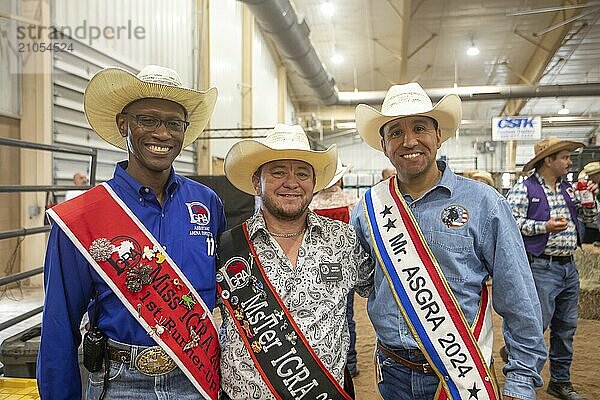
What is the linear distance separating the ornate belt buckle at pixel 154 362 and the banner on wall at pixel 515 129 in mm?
13147

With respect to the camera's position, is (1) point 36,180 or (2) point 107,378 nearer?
(2) point 107,378

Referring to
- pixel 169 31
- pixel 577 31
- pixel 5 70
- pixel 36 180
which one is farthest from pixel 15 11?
pixel 577 31

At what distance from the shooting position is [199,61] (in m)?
9.50

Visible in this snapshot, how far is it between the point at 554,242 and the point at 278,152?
7.85 ft

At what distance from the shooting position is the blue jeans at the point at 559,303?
132 inches

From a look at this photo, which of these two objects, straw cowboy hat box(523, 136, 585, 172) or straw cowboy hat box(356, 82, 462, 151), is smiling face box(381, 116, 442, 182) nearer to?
straw cowboy hat box(356, 82, 462, 151)

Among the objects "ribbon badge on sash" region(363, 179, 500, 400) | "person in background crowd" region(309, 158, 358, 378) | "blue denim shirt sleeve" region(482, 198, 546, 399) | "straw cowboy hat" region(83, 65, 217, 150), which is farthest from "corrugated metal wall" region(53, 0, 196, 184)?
"blue denim shirt sleeve" region(482, 198, 546, 399)

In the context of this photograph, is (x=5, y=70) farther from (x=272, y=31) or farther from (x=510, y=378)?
(x=510, y=378)

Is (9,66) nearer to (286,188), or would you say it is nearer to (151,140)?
(151,140)

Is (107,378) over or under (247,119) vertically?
under

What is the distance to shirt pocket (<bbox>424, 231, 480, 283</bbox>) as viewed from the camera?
1713mm

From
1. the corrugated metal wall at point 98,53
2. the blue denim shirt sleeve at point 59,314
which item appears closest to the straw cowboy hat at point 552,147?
the blue denim shirt sleeve at point 59,314

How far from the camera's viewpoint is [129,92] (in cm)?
167

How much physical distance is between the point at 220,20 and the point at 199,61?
142 cm
